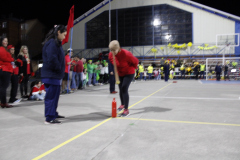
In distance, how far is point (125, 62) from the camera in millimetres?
4680

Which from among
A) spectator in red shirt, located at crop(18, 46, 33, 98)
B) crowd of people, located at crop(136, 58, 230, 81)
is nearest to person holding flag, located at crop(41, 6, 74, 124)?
spectator in red shirt, located at crop(18, 46, 33, 98)

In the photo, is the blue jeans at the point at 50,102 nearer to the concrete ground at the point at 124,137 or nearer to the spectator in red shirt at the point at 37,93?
the concrete ground at the point at 124,137

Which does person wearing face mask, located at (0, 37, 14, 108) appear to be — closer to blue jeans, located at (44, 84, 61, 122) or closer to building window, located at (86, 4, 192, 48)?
blue jeans, located at (44, 84, 61, 122)

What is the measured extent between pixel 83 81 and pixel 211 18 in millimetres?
21609

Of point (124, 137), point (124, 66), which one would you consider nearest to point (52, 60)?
point (124, 66)

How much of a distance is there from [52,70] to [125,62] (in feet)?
4.94

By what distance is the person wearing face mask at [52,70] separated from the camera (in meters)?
3.92

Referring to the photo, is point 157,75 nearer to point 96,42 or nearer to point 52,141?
point 96,42

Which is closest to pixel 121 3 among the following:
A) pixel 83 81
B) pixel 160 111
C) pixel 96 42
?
pixel 96 42

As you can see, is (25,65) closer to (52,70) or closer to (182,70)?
(52,70)

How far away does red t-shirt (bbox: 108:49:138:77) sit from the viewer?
15.0 ft

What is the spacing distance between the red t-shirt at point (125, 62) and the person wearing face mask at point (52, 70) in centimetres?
117

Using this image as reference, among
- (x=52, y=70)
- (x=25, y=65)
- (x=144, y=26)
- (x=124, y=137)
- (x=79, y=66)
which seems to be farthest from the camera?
(x=144, y=26)

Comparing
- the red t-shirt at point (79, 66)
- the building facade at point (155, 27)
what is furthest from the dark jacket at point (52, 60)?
the building facade at point (155, 27)
